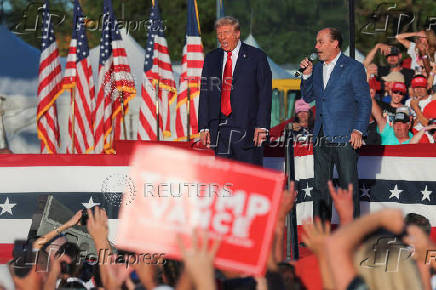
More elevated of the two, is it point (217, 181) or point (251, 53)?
point (251, 53)

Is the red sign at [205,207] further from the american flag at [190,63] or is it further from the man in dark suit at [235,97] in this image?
the american flag at [190,63]

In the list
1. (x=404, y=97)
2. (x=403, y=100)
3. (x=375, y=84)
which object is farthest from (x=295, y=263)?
(x=375, y=84)

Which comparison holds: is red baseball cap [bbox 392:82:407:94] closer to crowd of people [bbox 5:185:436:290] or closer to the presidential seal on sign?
the presidential seal on sign

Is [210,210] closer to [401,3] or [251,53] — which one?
[251,53]

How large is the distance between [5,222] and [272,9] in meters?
17.3

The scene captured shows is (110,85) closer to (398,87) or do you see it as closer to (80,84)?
(80,84)

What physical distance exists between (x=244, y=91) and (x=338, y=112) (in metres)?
0.98

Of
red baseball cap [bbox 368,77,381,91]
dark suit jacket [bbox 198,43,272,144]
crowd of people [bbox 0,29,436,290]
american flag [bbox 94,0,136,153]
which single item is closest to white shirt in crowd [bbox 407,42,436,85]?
red baseball cap [bbox 368,77,381,91]

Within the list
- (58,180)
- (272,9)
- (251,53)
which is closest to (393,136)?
(251,53)

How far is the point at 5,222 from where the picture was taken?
9.29 m

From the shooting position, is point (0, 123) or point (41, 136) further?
point (0, 123)

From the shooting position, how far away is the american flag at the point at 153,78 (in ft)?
51.2

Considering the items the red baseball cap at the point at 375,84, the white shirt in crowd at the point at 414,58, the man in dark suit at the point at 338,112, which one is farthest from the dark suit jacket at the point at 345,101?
the white shirt in crowd at the point at 414,58

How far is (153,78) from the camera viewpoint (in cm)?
1589
